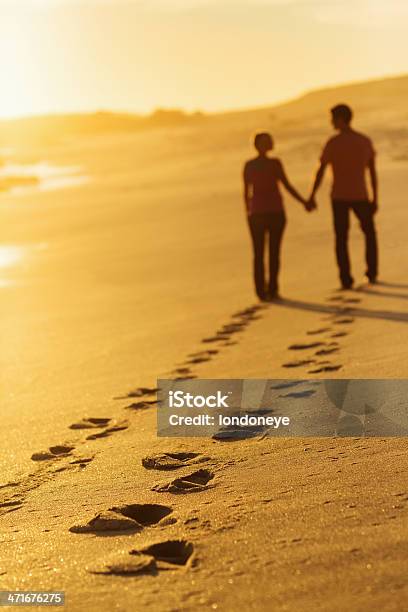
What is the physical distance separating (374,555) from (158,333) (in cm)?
500

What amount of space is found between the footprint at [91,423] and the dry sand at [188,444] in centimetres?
3

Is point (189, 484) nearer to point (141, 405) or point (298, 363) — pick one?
point (141, 405)

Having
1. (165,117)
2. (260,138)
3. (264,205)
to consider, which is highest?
(165,117)

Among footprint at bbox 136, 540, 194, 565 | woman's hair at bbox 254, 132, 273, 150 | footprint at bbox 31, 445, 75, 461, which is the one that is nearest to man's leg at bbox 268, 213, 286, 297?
woman's hair at bbox 254, 132, 273, 150

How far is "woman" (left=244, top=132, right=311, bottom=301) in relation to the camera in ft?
29.1

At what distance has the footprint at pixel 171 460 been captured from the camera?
368 cm

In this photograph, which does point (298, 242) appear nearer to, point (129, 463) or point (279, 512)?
point (129, 463)

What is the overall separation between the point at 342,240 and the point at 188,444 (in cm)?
513

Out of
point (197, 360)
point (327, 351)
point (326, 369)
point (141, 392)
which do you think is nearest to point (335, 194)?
point (197, 360)

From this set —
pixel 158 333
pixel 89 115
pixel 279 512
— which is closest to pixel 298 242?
pixel 158 333

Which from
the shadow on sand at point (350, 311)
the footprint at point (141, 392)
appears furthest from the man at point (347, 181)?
the footprint at point (141, 392)

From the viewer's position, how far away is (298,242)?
11.9 metres

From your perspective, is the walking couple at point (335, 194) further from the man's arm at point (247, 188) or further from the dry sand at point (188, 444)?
the dry sand at point (188, 444)

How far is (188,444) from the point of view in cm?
400
